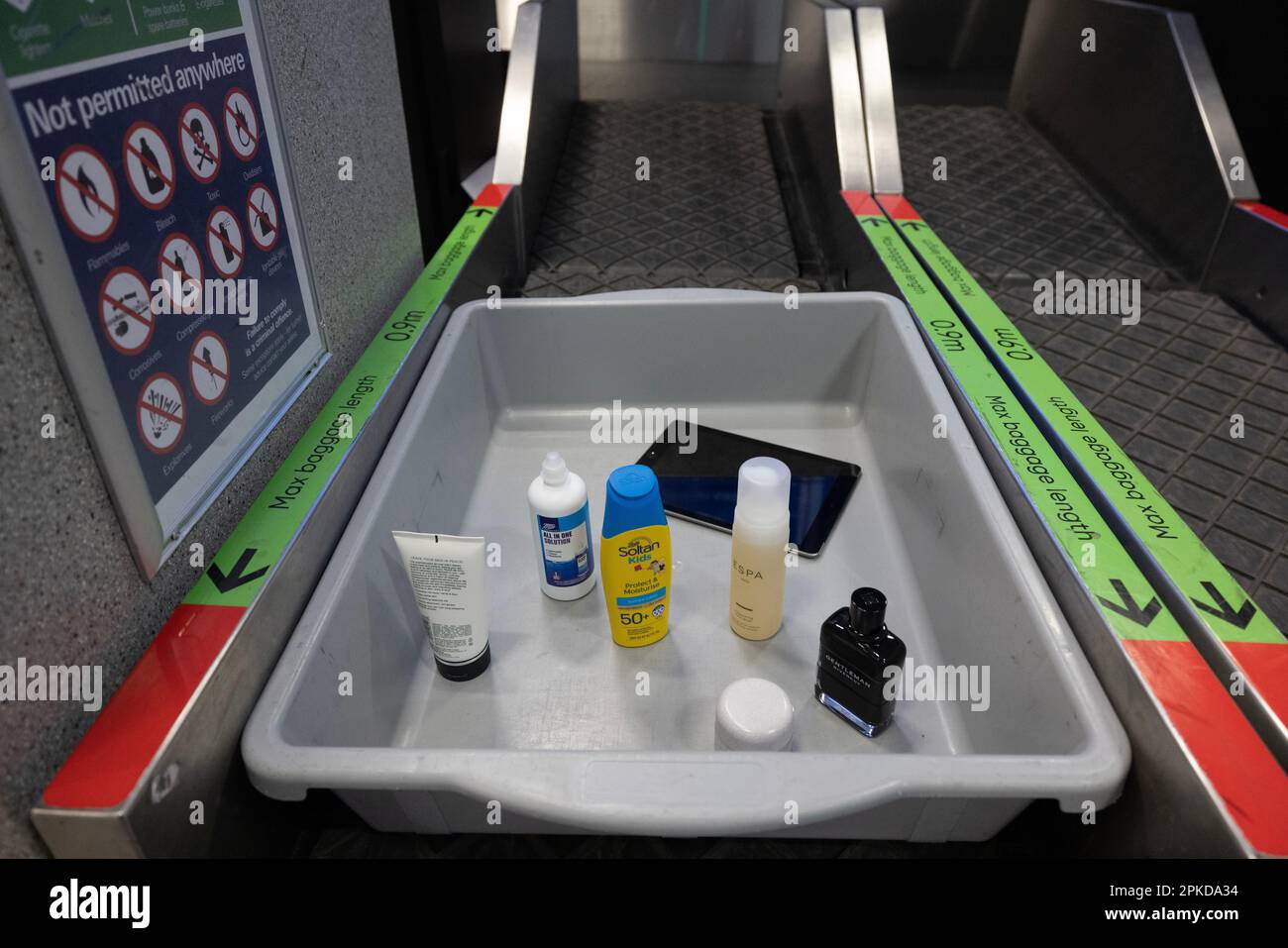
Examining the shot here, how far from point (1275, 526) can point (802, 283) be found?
743 millimetres

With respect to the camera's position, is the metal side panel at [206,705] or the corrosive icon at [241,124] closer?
the metal side panel at [206,705]

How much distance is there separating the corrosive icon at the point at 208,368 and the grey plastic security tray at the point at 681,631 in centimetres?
16

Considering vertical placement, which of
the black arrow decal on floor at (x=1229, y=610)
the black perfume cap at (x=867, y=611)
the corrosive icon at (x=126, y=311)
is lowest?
the black perfume cap at (x=867, y=611)

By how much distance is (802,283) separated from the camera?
1346 mm

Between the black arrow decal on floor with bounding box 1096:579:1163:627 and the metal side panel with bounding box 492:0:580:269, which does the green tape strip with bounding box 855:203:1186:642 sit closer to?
the black arrow decal on floor with bounding box 1096:579:1163:627

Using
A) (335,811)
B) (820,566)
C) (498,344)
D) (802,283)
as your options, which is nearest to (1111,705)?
(820,566)

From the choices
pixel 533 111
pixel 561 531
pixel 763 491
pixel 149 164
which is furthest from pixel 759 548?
pixel 533 111

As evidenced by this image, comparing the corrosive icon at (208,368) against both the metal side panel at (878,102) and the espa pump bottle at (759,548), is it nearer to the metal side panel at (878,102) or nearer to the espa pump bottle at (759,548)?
the espa pump bottle at (759,548)

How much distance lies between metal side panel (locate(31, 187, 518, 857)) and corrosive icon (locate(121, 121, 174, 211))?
246 millimetres

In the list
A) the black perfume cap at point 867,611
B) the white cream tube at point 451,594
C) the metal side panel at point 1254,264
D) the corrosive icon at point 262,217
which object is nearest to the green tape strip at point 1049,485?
the black perfume cap at point 867,611

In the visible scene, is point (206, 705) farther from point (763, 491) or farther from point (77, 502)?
point (763, 491)

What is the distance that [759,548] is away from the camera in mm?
718

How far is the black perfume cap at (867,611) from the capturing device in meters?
0.64
